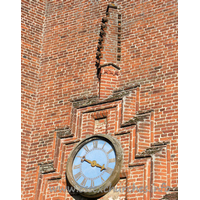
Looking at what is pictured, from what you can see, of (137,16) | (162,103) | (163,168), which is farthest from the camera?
(137,16)

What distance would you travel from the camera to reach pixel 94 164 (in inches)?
391

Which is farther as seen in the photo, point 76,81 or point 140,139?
point 76,81

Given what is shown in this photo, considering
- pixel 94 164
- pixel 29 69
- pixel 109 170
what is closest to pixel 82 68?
pixel 29 69

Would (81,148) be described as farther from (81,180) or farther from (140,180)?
(140,180)

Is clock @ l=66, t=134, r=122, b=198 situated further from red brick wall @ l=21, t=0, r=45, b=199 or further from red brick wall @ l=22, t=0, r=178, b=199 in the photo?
red brick wall @ l=21, t=0, r=45, b=199

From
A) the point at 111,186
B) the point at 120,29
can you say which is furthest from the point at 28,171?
the point at 120,29

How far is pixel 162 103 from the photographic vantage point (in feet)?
33.2

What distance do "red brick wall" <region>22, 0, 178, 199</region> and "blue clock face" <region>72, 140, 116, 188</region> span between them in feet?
1.63

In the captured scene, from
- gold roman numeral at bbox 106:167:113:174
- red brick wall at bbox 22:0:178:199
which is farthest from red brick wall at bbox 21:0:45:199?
gold roman numeral at bbox 106:167:113:174

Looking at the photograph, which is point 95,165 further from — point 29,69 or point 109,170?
point 29,69

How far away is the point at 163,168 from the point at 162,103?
4.62 ft

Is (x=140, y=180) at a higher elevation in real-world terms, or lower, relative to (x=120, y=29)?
lower

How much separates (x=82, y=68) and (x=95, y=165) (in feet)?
8.62

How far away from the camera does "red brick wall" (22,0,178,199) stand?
10.2m
